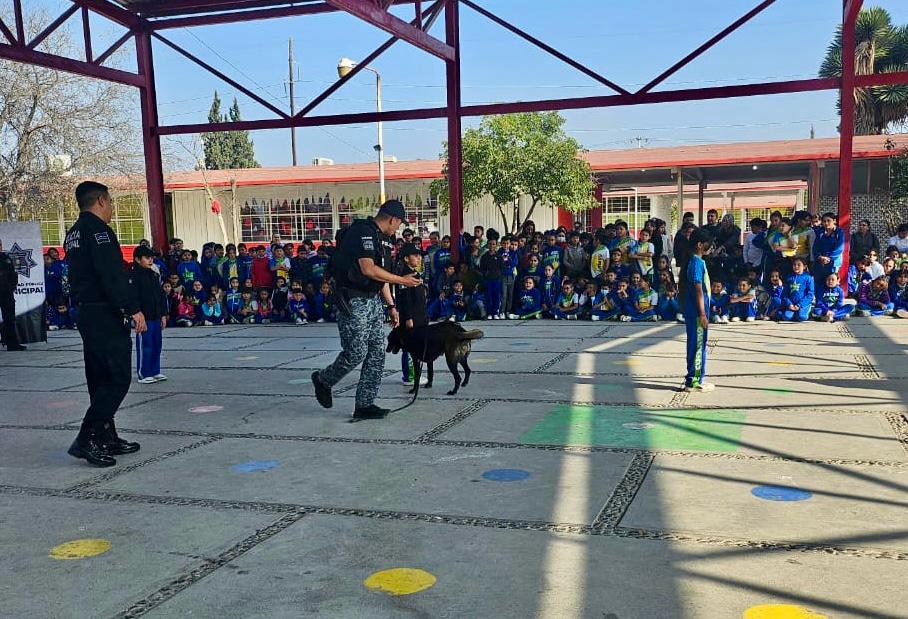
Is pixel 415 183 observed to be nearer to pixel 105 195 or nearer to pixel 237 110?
pixel 105 195

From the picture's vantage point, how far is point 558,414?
20.7 feet

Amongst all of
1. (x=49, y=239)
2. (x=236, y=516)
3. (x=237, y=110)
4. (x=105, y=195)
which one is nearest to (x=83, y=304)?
(x=105, y=195)

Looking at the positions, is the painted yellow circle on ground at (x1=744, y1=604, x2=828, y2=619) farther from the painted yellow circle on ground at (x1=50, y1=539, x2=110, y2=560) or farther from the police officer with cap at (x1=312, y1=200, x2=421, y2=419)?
the police officer with cap at (x1=312, y1=200, x2=421, y2=419)

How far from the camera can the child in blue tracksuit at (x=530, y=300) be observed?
13664 mm

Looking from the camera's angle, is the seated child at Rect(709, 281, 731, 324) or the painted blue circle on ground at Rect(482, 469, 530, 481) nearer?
the painted blue circle on ground at Rect(482, 469, 530, 481)

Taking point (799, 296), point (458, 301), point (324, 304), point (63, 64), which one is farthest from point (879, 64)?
point (63, 64)

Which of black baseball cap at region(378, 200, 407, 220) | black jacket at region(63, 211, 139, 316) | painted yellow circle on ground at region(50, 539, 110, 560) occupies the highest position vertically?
black baseball cap at region(378, 200, 407, 220)

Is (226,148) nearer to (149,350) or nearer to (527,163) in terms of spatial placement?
(527,163)

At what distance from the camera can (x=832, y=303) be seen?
12117mm

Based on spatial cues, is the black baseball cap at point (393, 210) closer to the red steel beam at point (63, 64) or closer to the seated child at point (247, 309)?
the red steel beam at point (63, 64)

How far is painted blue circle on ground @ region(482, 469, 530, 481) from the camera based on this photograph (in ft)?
15.4

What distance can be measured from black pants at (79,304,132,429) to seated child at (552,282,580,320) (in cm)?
908

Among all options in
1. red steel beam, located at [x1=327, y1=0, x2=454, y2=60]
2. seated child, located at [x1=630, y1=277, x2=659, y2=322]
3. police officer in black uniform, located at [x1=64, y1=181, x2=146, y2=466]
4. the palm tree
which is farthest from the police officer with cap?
the palm tree

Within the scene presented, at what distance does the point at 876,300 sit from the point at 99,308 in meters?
11.3
